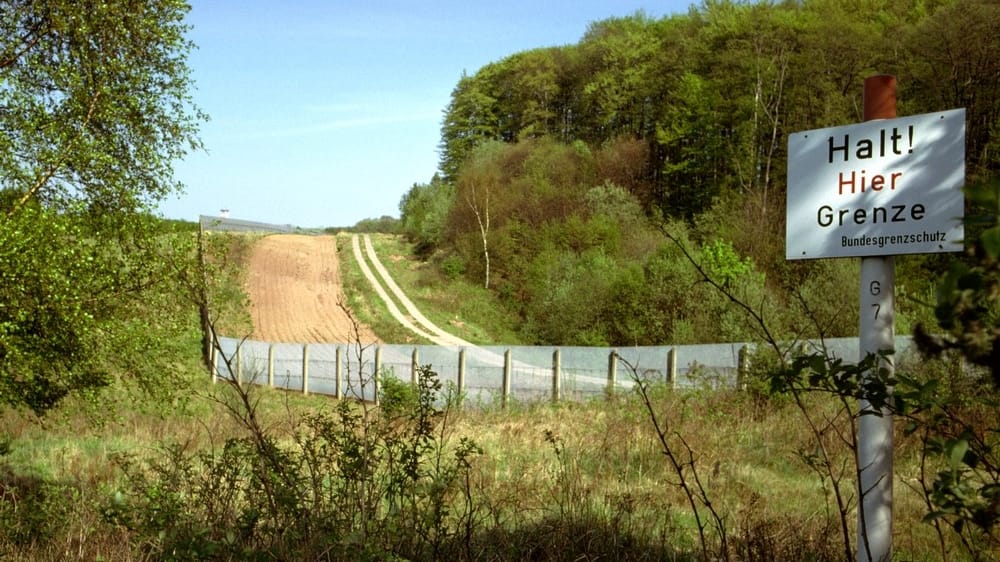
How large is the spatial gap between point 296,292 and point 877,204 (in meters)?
38.7

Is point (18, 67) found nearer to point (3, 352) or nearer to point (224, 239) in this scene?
point (224, 239)

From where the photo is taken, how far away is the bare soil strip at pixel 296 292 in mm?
34250

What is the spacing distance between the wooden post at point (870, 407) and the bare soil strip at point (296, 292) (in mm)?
25206

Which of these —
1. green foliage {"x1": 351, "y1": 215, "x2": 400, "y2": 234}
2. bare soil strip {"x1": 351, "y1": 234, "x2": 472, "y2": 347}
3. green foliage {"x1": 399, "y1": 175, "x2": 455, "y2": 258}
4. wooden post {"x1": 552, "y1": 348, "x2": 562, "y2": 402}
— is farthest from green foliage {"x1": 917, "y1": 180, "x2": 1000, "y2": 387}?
green foliage {"x1": 351, "y1": 215, "x2": 400, "y2": 234}

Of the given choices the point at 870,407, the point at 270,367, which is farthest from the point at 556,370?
the point at 870,407

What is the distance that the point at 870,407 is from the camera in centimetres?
348

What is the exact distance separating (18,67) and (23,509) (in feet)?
24.6

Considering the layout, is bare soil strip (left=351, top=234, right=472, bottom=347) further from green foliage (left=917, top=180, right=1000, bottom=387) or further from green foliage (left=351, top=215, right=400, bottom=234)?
green foliage (left=917, top=180, right=1000, bottom=387)

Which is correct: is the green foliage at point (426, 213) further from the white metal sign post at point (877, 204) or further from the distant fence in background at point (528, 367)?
the white metal sign post at point (877, 204)

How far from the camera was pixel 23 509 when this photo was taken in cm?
568

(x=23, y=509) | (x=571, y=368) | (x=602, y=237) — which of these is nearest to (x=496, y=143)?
(x=602, y=237)

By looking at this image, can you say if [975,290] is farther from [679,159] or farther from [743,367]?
[679,159]

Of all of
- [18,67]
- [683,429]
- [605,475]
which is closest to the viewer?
[605,475]

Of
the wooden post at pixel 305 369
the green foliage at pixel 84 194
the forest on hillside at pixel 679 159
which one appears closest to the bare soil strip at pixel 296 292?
the wooden post at pixel 305 369
